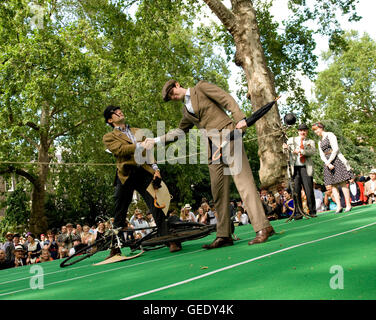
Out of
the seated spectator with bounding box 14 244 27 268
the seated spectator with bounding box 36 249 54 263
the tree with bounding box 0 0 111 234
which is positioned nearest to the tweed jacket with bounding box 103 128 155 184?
the seated spectator with bounding box 14 244 27 268

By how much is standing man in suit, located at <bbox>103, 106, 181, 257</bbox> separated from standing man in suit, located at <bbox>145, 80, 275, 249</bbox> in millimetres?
996

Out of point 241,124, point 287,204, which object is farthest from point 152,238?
point 287,204

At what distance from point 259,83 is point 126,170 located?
30.3 ft

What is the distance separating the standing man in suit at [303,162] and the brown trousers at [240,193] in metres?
4.40

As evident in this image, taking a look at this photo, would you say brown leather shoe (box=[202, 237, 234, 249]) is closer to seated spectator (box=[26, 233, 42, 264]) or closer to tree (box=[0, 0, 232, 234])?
seated spectator (box=[26, 233, 42, 264])

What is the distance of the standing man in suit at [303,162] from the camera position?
31.1ft

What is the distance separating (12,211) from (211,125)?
27665 mm

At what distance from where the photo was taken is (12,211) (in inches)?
1162

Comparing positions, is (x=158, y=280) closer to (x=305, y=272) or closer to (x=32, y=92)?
(x=305, y=272)

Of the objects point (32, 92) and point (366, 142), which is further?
point (366, 142)

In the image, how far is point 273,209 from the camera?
13.8m

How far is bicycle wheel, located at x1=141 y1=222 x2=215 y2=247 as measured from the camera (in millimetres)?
6031

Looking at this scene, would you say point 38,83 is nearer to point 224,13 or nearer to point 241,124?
point 224,13
